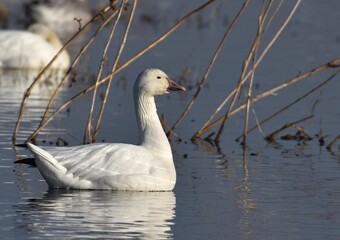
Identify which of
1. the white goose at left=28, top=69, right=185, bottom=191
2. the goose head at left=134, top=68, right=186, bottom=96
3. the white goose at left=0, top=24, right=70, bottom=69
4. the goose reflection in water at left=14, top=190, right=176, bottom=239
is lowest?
the goose reflection in water at left=14, top=190, right=176, bottom=239

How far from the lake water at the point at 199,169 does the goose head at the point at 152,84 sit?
95 centimetres

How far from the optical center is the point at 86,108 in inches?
658

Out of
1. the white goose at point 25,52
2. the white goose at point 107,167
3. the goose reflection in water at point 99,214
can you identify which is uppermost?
the white goose at point 25,52

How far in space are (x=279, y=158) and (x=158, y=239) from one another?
4721 millimetres

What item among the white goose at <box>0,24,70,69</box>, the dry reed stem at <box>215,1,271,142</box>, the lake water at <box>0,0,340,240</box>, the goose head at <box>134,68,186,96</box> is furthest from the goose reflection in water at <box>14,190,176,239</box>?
the white goose at <box>0,24,70,69</box>

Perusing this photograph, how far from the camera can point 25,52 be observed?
74.7ft

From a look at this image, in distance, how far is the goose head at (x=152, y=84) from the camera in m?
11.3

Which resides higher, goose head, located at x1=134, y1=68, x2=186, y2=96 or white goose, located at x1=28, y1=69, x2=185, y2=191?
goose head, located at x1=134, y1=68, x2=186, y2=96

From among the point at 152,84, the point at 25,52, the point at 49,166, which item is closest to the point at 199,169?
the point at 152,84

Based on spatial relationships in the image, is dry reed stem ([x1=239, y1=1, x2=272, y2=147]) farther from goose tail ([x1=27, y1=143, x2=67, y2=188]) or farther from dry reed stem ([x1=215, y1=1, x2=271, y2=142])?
goose tail ([x1=27, y1=143, x2=67, y2=188])

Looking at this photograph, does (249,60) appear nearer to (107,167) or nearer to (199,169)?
(199,169)

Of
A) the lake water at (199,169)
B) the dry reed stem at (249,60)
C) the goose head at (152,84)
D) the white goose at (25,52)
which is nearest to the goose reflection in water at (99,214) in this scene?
the lake water at (199,169)

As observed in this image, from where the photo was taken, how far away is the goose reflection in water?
8750mm

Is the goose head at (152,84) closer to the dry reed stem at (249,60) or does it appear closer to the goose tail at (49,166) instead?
the goose tail at (49,166)
